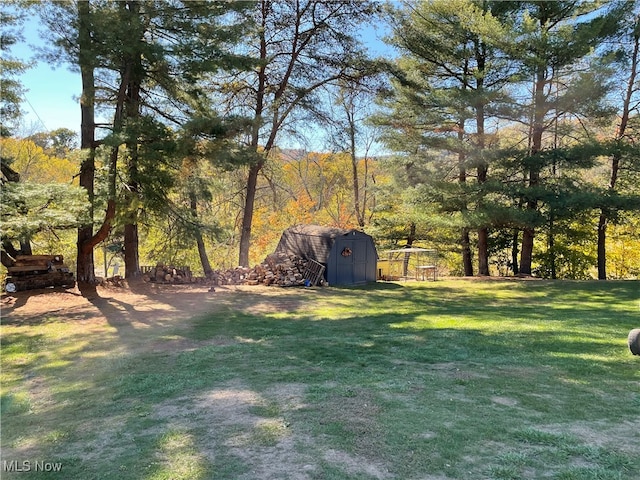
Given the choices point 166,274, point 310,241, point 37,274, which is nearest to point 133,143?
point 37,274

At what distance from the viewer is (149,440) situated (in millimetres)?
2627

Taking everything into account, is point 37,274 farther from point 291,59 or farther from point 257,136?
point 291,59

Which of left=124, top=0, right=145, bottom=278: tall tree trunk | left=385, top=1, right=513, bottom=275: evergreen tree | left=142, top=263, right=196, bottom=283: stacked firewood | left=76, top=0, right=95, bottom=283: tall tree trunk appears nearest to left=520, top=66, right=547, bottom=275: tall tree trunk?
left=385, top=1, right=513, bottom=275: evergreen tree

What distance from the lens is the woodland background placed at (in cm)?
847

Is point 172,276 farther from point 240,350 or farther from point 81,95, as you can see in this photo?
point 240,350

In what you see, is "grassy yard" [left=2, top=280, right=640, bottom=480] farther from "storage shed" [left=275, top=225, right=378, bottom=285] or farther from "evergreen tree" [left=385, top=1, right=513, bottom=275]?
"evergreen tree" [left=385, top=1, right=513, bottom=275]

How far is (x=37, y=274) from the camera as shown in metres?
9.77

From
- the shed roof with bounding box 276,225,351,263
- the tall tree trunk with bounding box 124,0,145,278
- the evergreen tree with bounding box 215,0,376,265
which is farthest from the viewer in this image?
the evergreen tree with bounding box 215,0,376,265

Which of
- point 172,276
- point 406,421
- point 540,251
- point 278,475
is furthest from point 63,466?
point 540,251

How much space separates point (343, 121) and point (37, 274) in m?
11.5

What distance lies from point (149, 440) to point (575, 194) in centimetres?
1295

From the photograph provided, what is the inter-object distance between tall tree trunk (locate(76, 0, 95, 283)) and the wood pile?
465 mm

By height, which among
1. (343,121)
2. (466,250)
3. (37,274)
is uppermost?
(343,121)

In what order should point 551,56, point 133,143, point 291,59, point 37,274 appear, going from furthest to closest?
point 291,59, point 551,56, point 37,274, point 133,143
